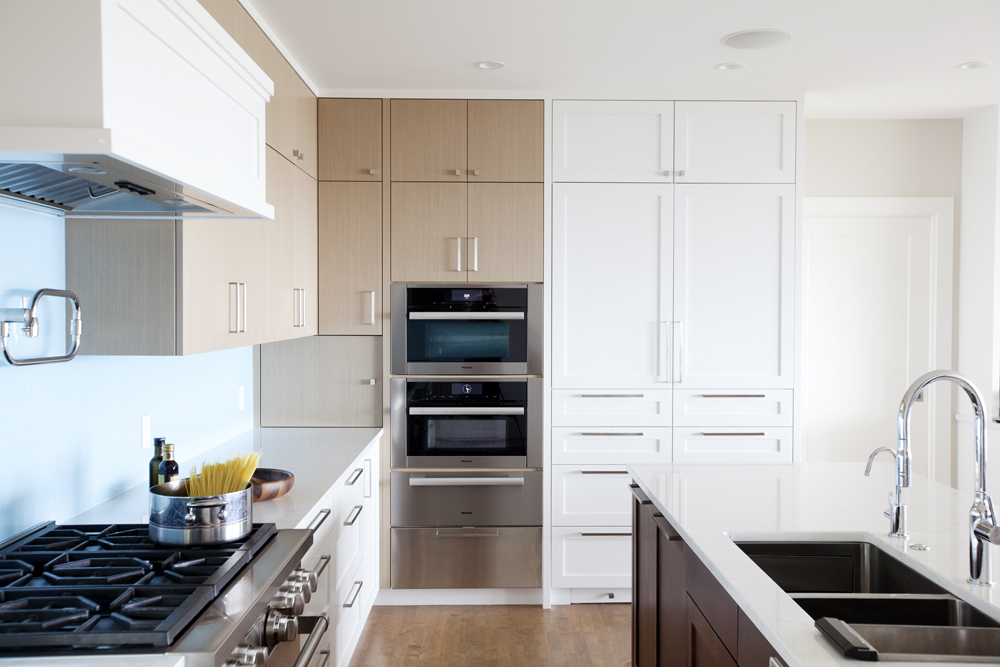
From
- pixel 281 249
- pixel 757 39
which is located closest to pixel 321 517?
pixel 281 249

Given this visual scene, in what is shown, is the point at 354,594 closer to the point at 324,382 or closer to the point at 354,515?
the point at 354,515

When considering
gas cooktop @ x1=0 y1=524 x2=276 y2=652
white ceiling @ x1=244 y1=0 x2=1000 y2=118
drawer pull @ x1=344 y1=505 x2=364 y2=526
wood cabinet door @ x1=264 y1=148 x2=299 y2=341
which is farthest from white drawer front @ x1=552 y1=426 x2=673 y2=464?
gas cooktop @ x1=0 y1=524 x2=276 y2=652

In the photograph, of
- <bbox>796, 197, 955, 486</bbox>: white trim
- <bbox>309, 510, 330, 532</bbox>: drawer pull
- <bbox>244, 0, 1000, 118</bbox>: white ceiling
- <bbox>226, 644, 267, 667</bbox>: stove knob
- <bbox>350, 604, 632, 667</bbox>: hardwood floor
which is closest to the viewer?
<bbox>226, 644, 267, 667</bbox>: stove knob

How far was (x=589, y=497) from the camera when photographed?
3443mm

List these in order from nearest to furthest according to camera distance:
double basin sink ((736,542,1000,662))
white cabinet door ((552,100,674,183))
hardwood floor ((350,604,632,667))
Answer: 1. double basin sink ((736,542,1000,662))
2. hardwood floor ((350,604,632,667))
3. white cabinet door ((552,100,674,183))

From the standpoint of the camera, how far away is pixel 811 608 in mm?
1485

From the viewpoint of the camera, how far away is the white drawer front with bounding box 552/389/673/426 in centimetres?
344

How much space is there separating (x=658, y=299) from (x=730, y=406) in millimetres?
659

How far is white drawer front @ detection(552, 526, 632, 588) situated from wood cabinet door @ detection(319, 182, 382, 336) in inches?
57.9

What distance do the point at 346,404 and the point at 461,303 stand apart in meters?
0.79

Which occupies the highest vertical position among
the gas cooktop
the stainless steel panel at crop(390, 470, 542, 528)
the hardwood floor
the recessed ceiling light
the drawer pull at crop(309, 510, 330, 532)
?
the recessed ceiling light

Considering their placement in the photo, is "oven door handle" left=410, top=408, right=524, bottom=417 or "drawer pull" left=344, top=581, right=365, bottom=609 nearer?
"drawer pull" left=344, top=581, right=365, bottom=609

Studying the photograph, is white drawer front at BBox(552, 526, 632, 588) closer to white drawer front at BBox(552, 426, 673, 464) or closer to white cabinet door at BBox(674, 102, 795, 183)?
white drawer front at BBox(552, 426, 673, 464)

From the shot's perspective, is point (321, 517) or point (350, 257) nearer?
point (321, 517)
